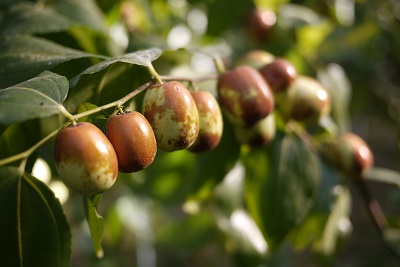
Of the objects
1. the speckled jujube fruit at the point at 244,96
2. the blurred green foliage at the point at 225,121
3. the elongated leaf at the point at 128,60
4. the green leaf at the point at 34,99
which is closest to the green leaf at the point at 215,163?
the blurred green foliage at the point at 225,121

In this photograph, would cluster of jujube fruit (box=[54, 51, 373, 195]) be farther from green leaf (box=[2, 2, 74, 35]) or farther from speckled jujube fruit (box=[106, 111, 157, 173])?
green leaf (box=[2, 2, 74, 35])

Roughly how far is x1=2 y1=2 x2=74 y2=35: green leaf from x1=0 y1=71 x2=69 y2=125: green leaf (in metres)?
0.21

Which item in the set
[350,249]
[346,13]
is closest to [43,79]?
[346,13]

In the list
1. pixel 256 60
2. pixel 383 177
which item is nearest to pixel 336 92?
pixel 383 177

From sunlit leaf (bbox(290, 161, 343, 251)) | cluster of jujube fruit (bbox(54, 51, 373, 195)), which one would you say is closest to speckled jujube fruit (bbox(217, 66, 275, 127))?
cluster of jujube fruit (bbox(54, 51, 373, 195))

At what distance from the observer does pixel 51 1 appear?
0.83 meters

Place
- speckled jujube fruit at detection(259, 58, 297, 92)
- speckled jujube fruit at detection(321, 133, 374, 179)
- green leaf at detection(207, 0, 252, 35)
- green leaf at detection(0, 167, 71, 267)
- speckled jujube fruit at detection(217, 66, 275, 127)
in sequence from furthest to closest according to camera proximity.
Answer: green leaf at detection(207, 0, 252, 35) < speckled jujube fruit at detection(321, 133, 374, 179) < speckled jujube fruit at detection(259, 58, 297, 92) < speckled jujube fruit at detection(217, 66, 275, 127) < green leaf at detection(0, 167, 71, 267)

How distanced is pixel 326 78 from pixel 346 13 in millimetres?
490

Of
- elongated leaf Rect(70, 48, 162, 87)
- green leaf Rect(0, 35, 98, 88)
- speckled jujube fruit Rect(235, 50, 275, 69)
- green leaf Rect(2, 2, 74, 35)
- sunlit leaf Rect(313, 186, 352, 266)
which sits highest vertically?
elongated leaf Rect(70, 48, 162, 87)

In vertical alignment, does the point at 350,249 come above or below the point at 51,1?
below

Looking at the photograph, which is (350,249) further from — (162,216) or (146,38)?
(146,38)

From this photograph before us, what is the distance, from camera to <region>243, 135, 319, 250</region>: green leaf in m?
0.81

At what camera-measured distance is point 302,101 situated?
0.81 meters

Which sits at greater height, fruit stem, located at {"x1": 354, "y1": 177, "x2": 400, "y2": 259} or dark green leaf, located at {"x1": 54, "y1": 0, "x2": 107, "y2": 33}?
dark green leaf, located at {"x1": 54, "y1": 0, "x2": 107, "y2": 33}
